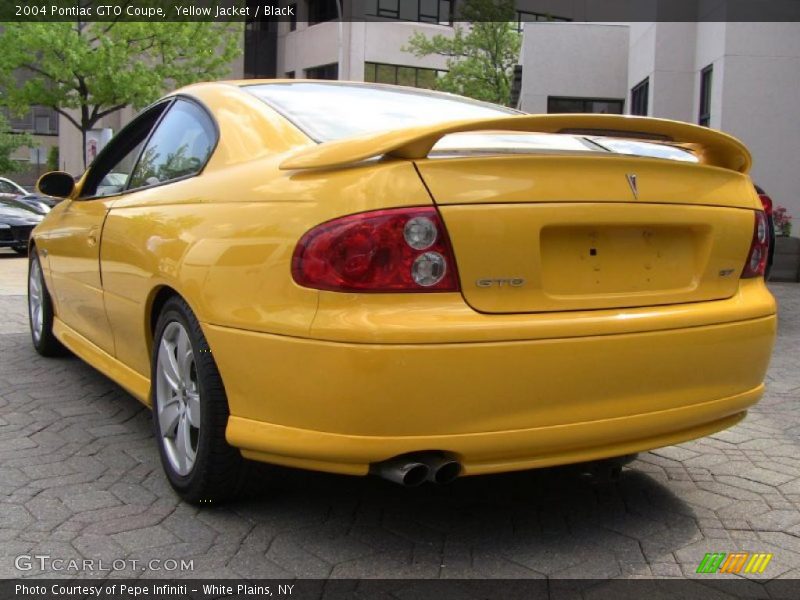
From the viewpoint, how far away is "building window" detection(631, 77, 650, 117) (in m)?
17.8

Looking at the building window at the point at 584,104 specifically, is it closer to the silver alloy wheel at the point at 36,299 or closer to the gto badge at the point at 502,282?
the silver alloy wheel at the point at 36,299

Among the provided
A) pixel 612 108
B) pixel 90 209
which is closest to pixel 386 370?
pixel 90 209

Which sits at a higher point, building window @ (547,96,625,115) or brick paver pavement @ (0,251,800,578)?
building window @ (547,96,625,115)

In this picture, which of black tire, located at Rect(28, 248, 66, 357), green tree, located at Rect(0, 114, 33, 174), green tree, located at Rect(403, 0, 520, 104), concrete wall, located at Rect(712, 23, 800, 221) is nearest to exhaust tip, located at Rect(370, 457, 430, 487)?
black tire, located at Rect(28, 248, 66, 357)

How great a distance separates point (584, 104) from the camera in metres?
22.6

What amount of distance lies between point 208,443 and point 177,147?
143 cm

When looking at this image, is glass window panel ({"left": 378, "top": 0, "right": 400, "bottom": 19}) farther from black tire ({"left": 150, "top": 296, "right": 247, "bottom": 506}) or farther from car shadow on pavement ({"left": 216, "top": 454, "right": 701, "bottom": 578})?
black tire ({"left": 150, "top": 296, "right": 247, "bottom": 506})

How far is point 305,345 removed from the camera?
244cm

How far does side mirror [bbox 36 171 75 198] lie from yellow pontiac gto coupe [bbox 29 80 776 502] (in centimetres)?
185

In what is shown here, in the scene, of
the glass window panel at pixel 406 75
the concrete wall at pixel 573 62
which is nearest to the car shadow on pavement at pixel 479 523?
the concrete wall at pixel 573 62

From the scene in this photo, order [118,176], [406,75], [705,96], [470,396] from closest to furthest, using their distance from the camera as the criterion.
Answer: [470,396] → [118,176] → [705,96] → [406,75]

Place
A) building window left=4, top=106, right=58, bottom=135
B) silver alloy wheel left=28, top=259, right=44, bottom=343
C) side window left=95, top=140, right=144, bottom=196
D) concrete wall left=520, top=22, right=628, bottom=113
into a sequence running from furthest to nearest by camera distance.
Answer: building window left=4, top=106, right=58, bottom=135
concrete wall left=520, top=22, right=628, bottom=113
silver alloy wheel left=28, top=259, right=44, bottom=343
side window left=95, top=140, right=144, bottom=196

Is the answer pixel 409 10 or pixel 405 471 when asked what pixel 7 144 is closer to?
pixel 409 10

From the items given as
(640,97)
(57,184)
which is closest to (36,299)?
(57,184)
